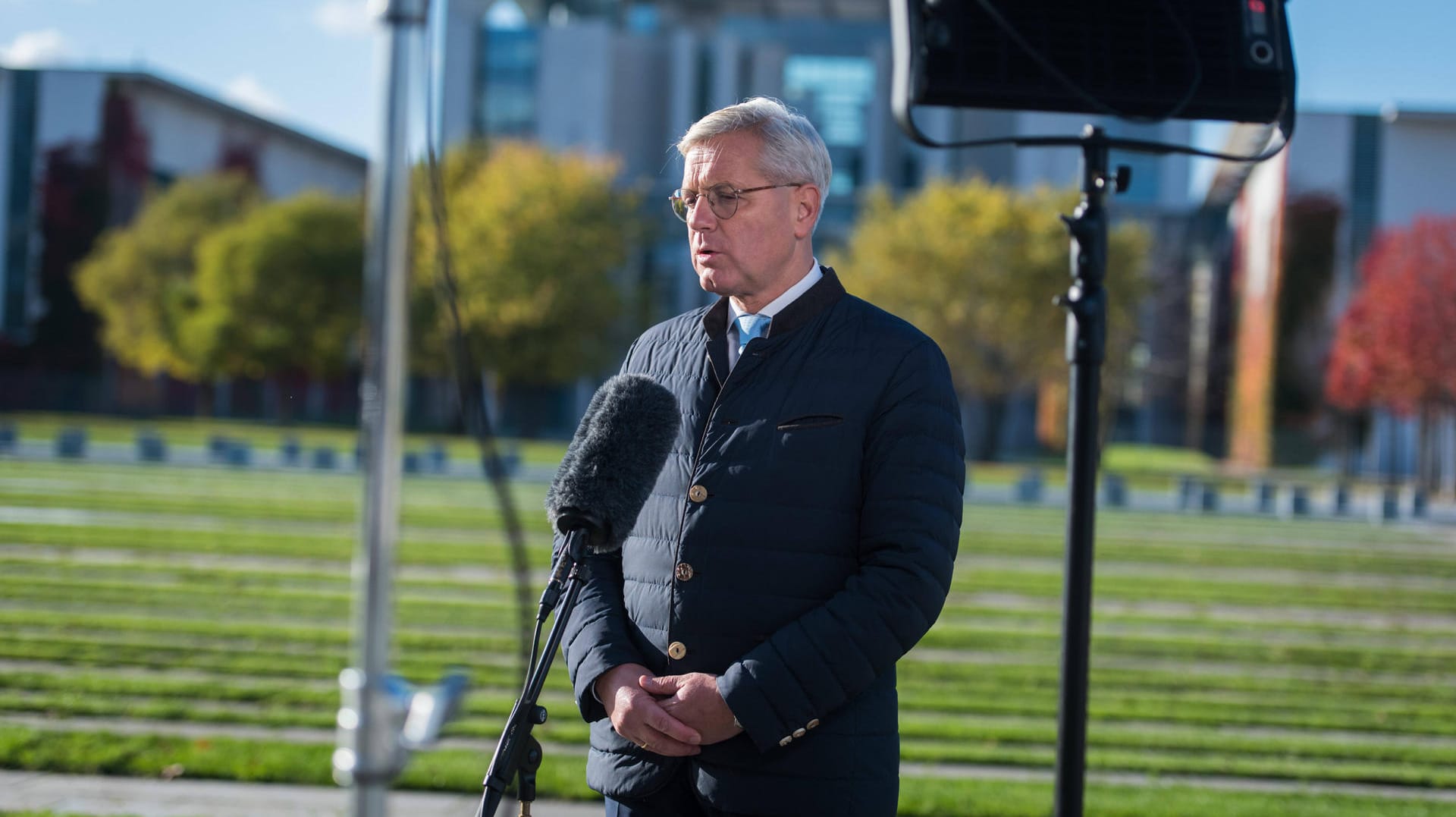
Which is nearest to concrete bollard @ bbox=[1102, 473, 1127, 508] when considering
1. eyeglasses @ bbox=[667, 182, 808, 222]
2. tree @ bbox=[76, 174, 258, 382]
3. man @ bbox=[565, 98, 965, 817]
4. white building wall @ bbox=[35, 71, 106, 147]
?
man @ bbox=[565, 98, 965, 817]

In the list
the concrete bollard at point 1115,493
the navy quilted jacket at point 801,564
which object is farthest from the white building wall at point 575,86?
the navy quilted jacket at point 801,564

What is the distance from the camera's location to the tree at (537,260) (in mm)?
45531

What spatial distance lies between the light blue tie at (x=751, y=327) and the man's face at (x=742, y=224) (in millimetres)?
54

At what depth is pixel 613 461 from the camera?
2.43m

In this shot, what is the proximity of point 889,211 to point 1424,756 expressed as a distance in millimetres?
39107

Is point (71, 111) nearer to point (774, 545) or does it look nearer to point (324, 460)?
point (324, 460)

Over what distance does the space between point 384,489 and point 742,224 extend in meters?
1.26

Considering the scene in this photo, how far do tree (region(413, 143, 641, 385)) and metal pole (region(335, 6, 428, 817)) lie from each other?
43388 mm

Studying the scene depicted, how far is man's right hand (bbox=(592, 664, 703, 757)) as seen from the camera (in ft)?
8.32

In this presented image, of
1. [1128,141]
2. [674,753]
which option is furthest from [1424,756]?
[674,753]

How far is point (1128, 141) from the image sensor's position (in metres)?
3.25

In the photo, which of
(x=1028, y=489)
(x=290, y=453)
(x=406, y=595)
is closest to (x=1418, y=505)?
(x=1028, y=489)

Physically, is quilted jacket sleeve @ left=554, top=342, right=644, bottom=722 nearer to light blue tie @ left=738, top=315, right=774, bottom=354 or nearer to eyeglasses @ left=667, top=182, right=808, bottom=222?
light blue tie @ left=738, top=315, right=774, bottom=354

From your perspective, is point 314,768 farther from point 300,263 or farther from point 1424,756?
point 300,263
